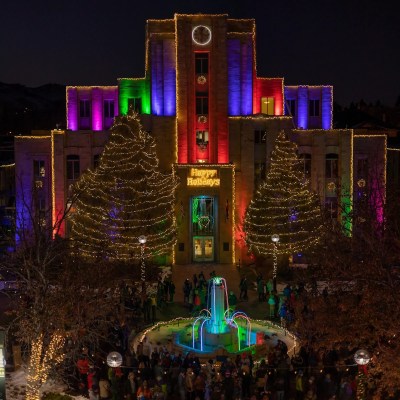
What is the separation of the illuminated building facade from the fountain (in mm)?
17302

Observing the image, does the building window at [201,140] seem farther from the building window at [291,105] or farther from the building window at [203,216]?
the building window at [291,105]

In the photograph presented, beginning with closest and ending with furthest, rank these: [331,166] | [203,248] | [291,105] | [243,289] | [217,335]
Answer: [217,335]
[243,289]
[203,248]
[331,166]
[291,105]

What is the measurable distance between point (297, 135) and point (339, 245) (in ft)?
81.9

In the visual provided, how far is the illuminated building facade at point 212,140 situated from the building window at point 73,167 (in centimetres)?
8

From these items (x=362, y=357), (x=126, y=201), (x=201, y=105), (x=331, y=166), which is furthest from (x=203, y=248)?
(x=362, y=357)

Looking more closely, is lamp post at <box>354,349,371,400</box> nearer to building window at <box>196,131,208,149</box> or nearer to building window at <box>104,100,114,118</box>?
building window at <box>196,131,208,149</box>

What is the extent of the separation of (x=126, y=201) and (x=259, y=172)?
12.1 meters

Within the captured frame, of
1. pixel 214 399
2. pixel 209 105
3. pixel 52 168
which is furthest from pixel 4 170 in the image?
pixel 214 399

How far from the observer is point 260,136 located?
46062mm

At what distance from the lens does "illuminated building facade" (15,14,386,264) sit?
147 feet

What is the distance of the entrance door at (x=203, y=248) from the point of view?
4497 cm

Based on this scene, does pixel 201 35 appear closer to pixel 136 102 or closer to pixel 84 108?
pixel 136 102

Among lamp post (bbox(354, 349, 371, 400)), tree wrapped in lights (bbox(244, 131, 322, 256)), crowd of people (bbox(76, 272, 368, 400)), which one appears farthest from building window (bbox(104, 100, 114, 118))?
lamp post (bbox(354, 349, 371, 400))

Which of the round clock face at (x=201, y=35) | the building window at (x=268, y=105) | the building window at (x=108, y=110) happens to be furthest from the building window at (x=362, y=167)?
the building window at (x=108, y=110)
